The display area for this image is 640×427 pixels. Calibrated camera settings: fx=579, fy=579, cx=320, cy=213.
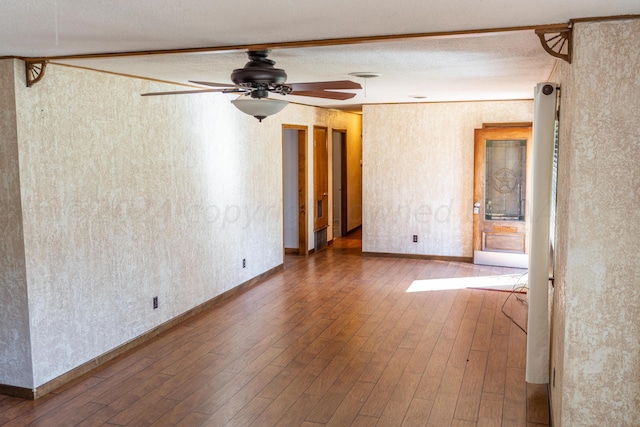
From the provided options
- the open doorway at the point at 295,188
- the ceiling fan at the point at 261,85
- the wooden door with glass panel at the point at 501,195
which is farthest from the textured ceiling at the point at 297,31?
the open doorway at the point at 295,188

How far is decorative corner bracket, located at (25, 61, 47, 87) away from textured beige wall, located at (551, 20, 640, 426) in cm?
330

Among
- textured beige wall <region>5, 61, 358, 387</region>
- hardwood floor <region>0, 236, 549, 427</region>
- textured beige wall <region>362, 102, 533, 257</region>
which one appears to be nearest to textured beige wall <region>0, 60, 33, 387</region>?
textured beige wall <region>5, 61, 358, 387</region>

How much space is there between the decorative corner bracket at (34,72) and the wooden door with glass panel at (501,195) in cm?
581

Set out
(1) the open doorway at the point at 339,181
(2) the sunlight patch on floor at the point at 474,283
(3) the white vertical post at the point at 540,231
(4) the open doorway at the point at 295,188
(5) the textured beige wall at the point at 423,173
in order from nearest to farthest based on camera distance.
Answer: (3) the white vertical post at the point at 540,231, (2) the sunlight patch on floor at the point at 474,283, (5) the textured beige wall at the point at 423,173, (4) the open doorway at the point at 295,188, (1) the open doorway at the point at 339,181

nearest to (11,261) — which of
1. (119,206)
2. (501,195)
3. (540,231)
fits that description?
(119,206)

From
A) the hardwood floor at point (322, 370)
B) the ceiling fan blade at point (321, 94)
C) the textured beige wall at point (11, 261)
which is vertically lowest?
the hardwood floor at point (322, 370)

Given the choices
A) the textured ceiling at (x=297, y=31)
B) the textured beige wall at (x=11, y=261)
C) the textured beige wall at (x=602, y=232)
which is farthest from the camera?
the textured beige wall at (x=11, y=261)

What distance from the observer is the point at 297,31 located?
9.87 ft

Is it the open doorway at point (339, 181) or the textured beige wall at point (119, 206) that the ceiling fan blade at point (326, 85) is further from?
the open doorway at point (339, 181)

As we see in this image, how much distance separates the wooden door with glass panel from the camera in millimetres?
7930

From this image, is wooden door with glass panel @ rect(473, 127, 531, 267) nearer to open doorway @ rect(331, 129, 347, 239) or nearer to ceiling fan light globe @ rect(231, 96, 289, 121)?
open doorway @ rect(331, 129, 347, 239)

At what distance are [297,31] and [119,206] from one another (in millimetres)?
2544

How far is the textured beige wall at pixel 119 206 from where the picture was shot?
410 centimetres

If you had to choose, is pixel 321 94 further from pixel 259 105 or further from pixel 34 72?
pixel 34 72
